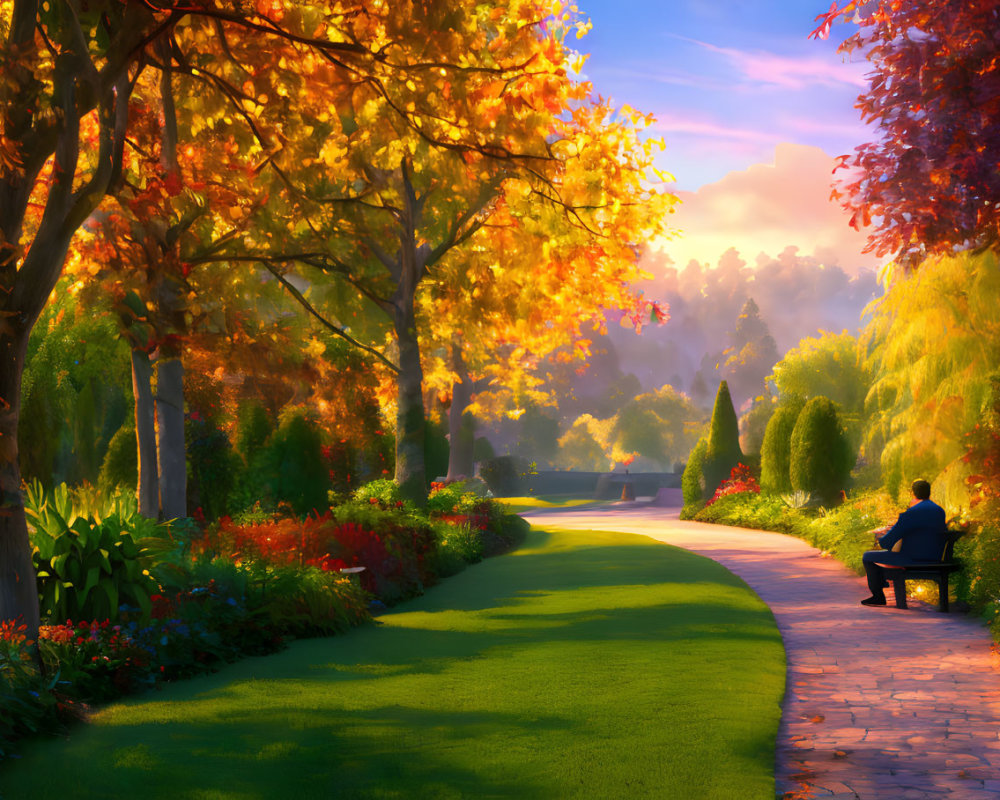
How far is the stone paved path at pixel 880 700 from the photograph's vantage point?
5.25 metres

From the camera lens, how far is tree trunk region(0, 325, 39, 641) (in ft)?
21.6

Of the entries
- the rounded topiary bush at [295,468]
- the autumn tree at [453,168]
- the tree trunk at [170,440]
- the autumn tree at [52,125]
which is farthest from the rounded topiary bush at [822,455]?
the autumn tree at [52,125]

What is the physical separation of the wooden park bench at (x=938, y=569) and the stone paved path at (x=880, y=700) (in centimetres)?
33

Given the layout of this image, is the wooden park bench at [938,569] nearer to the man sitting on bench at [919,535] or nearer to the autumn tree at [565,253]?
the man sitting on bench at [919,535]

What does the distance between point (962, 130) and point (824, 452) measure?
12.6 m

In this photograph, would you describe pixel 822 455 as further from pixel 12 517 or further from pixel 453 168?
pixel 12 517

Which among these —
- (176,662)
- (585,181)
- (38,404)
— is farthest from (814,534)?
(38,404)

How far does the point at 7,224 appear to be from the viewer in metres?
6.79

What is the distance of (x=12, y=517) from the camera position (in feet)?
21.9

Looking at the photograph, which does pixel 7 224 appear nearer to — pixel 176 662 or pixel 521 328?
pixel 176 662

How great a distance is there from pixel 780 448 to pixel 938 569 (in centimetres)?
1383

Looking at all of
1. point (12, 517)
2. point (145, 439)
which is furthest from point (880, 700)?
point (145, 439)

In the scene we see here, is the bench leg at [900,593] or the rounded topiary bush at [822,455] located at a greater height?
the rounded topiary bush at [822,455]

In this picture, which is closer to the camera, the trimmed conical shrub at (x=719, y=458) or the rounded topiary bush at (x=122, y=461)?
the rounded topiary bush at (x=122, y=461)
